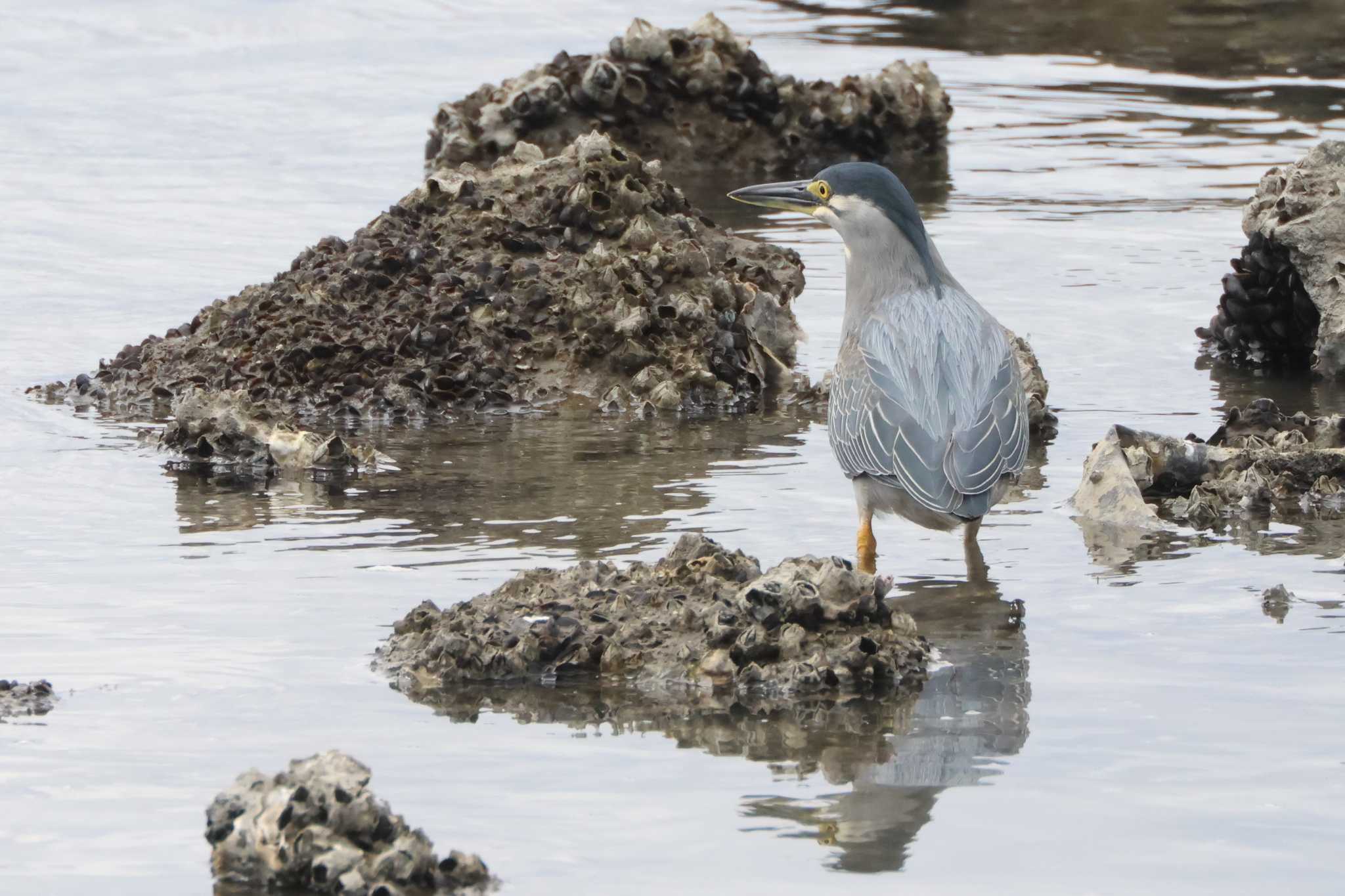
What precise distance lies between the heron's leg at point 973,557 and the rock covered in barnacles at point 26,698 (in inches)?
120

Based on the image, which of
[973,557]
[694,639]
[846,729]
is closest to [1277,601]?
[973,557]

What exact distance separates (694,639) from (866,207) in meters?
2.59

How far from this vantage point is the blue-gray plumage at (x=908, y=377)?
23.4 ft

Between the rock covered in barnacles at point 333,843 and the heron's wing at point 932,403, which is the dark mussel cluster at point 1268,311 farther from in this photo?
the rock covered in barnacles at point 333,843

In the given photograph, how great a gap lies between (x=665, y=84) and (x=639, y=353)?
6864 millimetres

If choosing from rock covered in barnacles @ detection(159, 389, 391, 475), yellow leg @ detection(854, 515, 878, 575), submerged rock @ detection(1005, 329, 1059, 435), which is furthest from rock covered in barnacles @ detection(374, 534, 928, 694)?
submerged rock @ detection(1005, 329, 1059, 435)

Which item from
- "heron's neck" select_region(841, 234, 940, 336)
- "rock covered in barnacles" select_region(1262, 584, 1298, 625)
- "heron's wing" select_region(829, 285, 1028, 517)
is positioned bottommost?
"rock covered in barnacles" select_region(1262, 584, 1298, 625)

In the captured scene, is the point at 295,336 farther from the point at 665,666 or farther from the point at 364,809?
the point at 364,809

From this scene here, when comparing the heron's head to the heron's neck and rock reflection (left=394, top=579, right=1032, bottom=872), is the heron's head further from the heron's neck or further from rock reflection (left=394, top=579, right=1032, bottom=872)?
rock reflection (left=394, top=579, right=1032, bottom=872)

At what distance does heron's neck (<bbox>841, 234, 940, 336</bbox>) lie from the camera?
8.05 meters

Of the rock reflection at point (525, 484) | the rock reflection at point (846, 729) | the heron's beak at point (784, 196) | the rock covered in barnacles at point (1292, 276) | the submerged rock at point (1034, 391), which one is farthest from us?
the rock covered in barnacles at point (1292, 276)

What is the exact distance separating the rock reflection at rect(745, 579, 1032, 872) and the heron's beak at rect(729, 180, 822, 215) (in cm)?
200

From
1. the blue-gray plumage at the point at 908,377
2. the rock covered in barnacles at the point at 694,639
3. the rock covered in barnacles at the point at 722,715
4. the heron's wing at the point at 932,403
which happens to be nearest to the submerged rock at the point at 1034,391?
the blue-gray plumage at the point at 908,377

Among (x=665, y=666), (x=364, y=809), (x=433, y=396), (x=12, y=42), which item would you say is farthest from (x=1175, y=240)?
(x=12, y=42)
